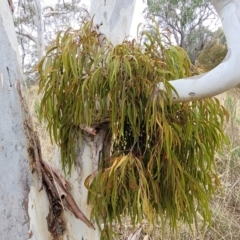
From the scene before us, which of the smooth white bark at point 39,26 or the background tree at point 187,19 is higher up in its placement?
the background tree at point 187,19

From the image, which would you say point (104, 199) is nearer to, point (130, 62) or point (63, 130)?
point (63, 130)

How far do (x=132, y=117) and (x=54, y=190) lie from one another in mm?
294

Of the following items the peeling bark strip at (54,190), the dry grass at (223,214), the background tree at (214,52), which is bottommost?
the dry grass at (223,214)

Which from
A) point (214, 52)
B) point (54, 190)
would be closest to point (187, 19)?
point (214, 52)

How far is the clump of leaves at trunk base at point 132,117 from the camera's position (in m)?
0.72

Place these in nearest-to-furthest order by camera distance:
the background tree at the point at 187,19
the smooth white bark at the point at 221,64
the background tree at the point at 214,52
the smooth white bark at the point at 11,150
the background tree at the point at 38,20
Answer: the smooth white bark at the point at 221,64 < the smooth white bark at the point at 11,150 < the background tree at the point at 38,20 < the background tree at the point at 214,52 < the background tree at the point at 187,19

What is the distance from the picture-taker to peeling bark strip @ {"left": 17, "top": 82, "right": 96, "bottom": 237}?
0.81 m

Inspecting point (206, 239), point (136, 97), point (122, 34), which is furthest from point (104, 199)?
point (206, 239)

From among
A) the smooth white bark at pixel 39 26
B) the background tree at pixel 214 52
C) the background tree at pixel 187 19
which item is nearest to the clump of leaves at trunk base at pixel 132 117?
the smooth white bark at pixel 39 26

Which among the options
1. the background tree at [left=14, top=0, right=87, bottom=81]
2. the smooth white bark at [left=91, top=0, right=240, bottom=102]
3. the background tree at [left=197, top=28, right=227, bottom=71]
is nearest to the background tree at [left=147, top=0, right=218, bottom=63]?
the background tree at [left=197, top=28, right=227, bottom=71]

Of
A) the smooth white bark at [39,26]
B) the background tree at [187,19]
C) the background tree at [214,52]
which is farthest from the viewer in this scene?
the background tree at [187,19]

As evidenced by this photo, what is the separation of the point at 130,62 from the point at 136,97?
0.24 feet

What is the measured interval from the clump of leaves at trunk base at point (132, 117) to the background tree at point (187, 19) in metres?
5.98

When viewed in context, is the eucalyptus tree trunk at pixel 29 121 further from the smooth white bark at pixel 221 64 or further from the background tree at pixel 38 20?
the background tree at pixel 38 20
